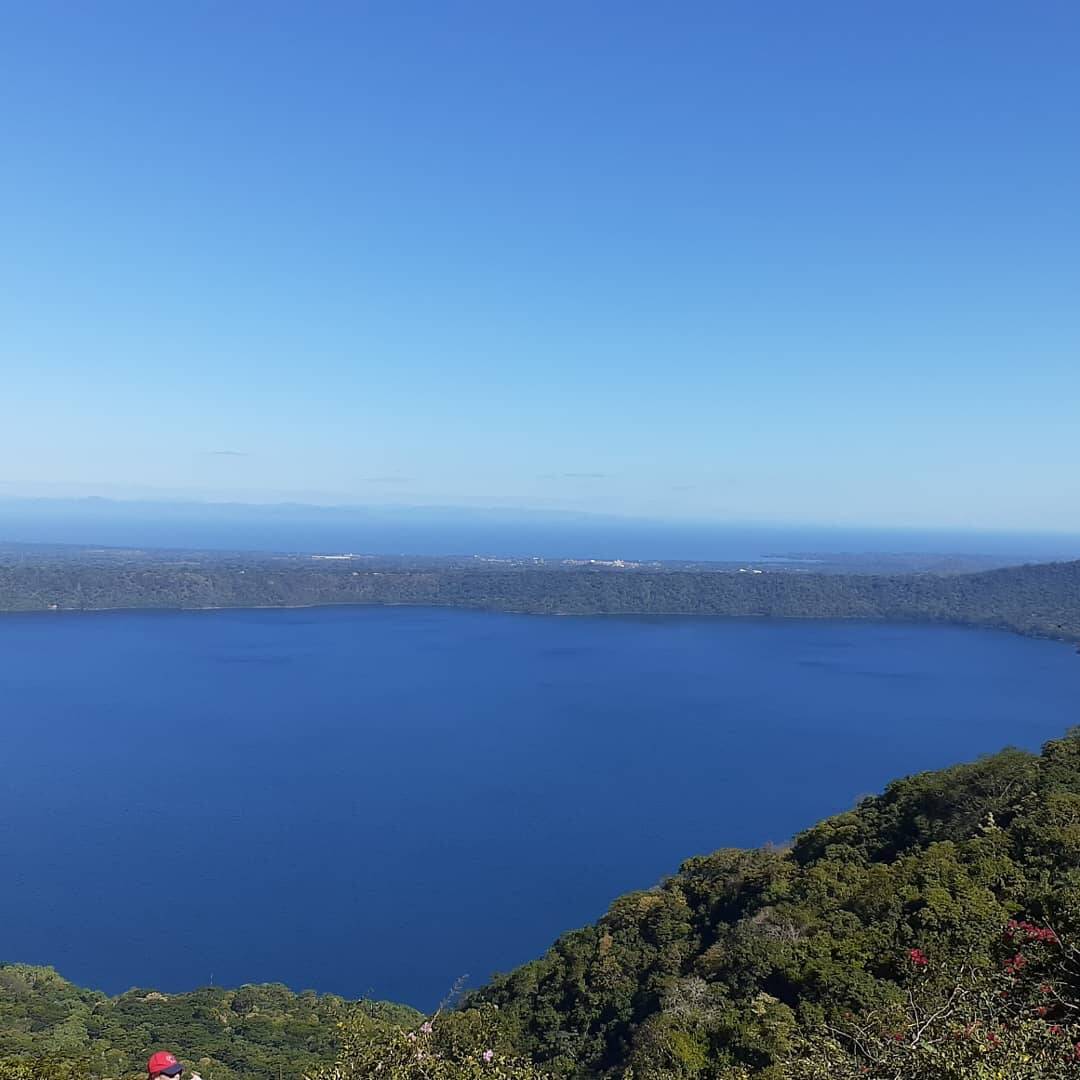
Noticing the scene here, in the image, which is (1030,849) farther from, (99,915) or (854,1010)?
(99,915)

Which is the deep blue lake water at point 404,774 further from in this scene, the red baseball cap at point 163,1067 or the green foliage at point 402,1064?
the green foliage at point 402,1064

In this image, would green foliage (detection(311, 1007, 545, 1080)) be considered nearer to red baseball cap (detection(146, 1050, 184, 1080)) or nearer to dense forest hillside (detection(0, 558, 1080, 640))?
red baseball cap (detection(146, 1050, 184, 1080))

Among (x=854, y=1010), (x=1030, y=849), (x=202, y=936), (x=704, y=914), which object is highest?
(x=1030, y=849)

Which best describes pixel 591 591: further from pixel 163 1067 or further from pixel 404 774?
pixel 163 1067

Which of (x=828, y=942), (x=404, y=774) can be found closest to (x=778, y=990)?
(x=828, y=942)

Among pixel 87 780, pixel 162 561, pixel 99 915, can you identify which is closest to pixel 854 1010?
pixel 99 915

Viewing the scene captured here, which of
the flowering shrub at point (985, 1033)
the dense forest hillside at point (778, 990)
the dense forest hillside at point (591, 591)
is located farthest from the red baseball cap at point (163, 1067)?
the dense forest hillside at point (591, 591)
